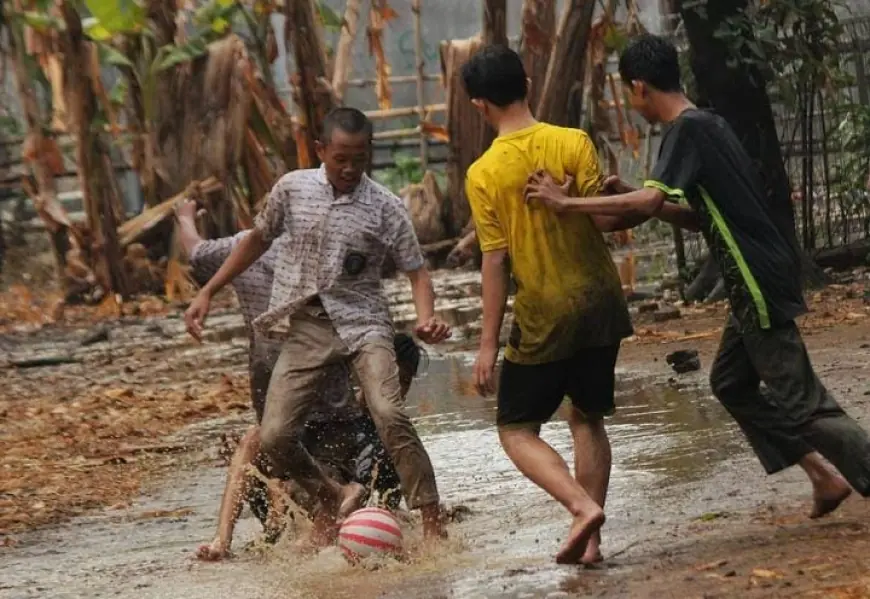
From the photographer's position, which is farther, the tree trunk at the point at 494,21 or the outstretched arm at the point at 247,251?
the tree trunk at the point at 494,21

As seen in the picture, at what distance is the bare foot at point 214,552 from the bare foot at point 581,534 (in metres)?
1.62

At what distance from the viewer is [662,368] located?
11.3m

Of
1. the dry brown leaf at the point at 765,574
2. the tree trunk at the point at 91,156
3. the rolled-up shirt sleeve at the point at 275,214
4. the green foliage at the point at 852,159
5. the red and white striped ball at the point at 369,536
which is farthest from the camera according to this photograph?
the tree trunk at the point at 91,156

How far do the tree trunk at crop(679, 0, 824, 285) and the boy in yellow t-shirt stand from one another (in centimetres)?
800

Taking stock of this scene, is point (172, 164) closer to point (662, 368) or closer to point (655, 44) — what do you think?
point (662, 368)

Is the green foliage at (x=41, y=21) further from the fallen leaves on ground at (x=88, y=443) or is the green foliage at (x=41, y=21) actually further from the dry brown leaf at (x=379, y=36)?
the fallen leaves on ground at (x=88, y=443)

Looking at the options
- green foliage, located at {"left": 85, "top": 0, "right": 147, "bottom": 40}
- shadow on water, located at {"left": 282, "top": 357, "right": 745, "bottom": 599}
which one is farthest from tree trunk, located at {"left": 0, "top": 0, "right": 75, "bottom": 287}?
shadow on water, located at {"left": 282, "top": 357, "right": 745, "bottom": 599}

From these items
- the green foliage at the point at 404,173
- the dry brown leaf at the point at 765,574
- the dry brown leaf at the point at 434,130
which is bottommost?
the green foliage at the point at 404,173

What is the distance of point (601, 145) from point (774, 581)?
15013 millimetres

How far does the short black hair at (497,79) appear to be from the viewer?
20.0 ft

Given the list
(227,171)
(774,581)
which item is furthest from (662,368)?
(227,171)

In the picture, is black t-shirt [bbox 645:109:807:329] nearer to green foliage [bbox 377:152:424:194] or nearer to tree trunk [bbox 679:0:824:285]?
tree trunk [bbox 679:0:824:285]

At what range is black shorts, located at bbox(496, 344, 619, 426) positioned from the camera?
6.20m

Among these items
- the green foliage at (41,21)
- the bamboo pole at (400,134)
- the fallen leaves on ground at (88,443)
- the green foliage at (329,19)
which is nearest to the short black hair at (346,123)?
the fallen leaves on ground at (88,443)
